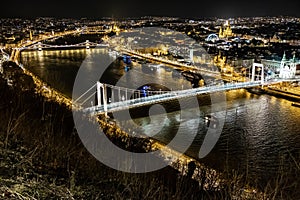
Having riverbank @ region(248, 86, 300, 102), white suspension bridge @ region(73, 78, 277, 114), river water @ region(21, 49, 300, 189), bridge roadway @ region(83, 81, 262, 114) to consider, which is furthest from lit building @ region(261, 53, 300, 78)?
bridge roadway @ region(83, 81, 262, 114)

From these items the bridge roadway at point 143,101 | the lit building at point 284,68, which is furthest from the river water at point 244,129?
the lit building at point 284,68

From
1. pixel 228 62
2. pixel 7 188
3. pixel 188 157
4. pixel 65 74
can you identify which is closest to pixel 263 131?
pixel 188 157

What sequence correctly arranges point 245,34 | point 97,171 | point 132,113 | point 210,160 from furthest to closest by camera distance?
point 245,34 < point 132,113 < point 210,160 < point 97,171

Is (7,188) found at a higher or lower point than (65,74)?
higher

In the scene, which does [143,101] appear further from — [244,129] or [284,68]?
[284,68]

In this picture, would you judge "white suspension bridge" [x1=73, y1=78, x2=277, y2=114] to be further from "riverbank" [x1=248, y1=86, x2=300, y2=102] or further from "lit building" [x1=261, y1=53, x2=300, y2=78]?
"lit building" [x1=261, y1=53, x2=300, y2=78]

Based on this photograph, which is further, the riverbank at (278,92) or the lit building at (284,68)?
the lit building at (284,68)

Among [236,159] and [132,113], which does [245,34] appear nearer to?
[132,113]

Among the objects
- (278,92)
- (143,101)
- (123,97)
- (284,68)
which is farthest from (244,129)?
(284,68)

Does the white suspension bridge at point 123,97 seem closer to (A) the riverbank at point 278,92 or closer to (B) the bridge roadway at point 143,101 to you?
(B) the bridge roadway at point 143,101
